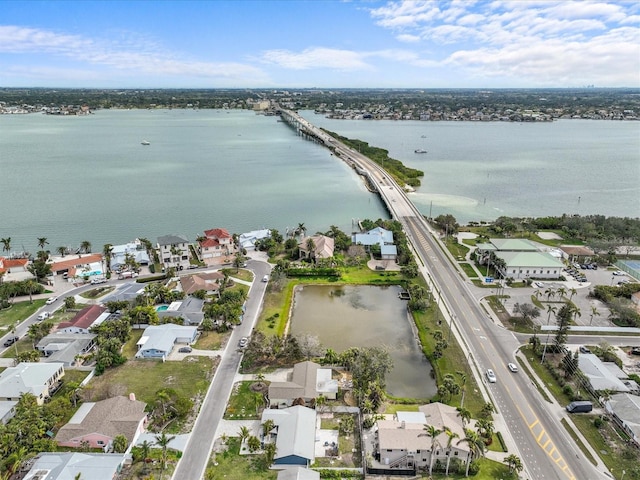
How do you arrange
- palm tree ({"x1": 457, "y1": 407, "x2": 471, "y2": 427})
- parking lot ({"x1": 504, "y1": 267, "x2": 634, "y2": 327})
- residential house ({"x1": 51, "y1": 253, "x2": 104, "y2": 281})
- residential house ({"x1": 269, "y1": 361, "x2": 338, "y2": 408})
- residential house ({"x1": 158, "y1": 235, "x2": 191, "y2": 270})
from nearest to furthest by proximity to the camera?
palm tree ({"x1": 457, "y1": 407, "x2": 471, "y2": 427}), residential house ({"x1": 269, "y1": 361, "x2": 338, "y2": 408}), parking lot ({"x1": 504, "y1": 267, "x2": 634, "y2": 327}), residential house ({"x1": 51, "y1": 253, "x2": 104, "y2": 281}), residential house ({"x1": 158, "y1": 235, "x2": 191, "y2": 270})

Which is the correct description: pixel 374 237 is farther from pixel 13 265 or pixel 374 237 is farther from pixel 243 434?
pixel 13 265

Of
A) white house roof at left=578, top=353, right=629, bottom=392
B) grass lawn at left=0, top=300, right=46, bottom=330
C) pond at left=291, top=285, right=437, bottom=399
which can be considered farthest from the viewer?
grass lawn at left=0, top=300, right=46, bottom=330

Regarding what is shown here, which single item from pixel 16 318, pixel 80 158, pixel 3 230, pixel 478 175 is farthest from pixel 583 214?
pixel 80 158

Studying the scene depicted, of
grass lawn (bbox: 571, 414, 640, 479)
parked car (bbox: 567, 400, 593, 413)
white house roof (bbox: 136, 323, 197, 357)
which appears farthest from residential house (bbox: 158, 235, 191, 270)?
grass lawn (bbox: 571, 414, 640, 479)

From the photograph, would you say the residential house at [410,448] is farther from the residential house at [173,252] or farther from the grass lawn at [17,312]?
the residential house at [173,252]

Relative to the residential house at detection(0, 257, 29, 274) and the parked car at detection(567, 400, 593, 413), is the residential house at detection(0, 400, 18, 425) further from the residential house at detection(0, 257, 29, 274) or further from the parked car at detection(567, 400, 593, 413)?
the parked car at detection(567, 400, 593, 413)

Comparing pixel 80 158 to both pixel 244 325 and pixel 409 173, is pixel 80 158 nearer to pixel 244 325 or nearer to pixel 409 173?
pixel 409 173

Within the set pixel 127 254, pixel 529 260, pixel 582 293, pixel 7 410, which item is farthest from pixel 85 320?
pixel 582 293

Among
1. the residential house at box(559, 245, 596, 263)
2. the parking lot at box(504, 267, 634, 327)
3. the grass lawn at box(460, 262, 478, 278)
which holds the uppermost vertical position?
the residential house at box(559, 245, 596, 263)
